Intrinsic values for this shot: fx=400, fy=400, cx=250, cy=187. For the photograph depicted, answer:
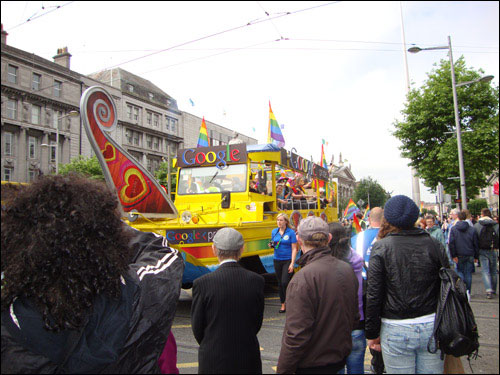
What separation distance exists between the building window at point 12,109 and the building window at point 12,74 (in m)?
1.47

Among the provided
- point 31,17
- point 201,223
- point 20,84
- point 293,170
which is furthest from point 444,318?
point 20,84

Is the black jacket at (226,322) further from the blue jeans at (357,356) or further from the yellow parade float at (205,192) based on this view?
the yellow parade float at (205,192)

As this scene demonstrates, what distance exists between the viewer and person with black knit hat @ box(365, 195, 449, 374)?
8.52 ft

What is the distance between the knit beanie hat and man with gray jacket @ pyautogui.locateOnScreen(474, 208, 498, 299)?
6209 millimetres

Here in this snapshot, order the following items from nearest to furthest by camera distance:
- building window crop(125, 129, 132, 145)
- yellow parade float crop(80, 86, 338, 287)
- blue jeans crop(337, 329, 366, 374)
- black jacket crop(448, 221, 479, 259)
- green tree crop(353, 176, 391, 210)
A: blue jeans crop(337, 329, 366, 374)
yellow parade float crop(80, 86, 338, 287)
black jacket crop(448, 221, 479, 259)
building window crop(125, 129, 132, 145)
green tree crop(353, 176, 391, 210)

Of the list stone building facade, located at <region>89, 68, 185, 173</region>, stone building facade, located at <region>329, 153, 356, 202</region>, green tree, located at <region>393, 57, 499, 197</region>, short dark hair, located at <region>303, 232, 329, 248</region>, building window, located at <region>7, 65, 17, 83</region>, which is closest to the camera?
short dark hair, located at <region>303, 232, 329, 248</region>

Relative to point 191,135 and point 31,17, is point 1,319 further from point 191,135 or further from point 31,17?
point 191,135

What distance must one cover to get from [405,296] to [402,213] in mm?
568

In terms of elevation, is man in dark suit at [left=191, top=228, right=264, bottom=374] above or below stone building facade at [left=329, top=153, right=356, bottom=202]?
below

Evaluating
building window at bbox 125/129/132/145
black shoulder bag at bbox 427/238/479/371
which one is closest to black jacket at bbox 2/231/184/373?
black shoulder bag at bbox 427/238/479/371

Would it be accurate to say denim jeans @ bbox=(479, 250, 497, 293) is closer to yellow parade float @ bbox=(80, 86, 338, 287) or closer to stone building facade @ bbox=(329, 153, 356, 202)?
yellow parade float @ bbox=(80, 86, 338, 287)

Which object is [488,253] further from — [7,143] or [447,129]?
[7,143]

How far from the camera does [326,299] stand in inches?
97.6

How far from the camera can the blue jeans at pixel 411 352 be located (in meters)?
2.58
